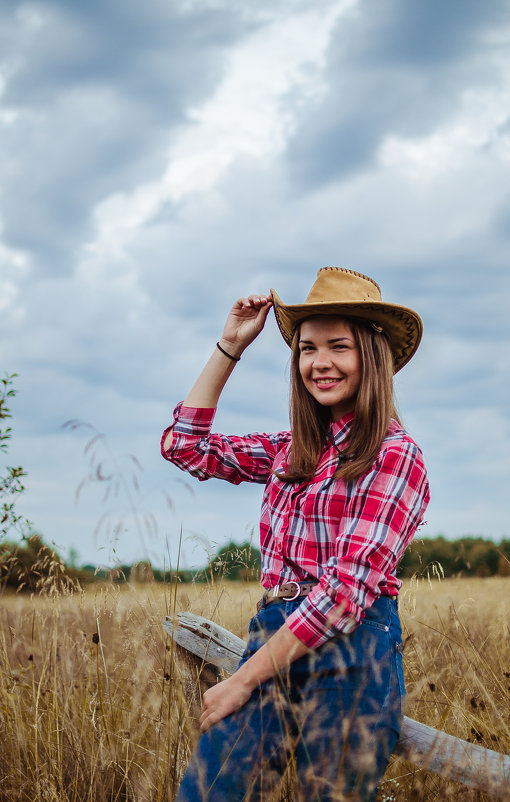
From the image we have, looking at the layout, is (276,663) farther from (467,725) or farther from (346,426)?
(467,725)

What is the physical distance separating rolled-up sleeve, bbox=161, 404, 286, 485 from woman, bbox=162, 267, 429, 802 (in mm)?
251

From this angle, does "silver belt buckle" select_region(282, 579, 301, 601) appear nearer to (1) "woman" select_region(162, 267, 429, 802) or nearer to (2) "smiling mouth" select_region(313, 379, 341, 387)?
(1) "woman" select_region(162, 267, 429, 802)

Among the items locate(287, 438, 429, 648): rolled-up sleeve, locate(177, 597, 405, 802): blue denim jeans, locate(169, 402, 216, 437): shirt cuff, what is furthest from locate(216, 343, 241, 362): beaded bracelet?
locate(177, 597, 405, 802): blue denim jeans

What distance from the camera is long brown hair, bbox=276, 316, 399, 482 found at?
2.45m

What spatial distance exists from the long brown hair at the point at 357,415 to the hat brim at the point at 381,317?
0.05 m

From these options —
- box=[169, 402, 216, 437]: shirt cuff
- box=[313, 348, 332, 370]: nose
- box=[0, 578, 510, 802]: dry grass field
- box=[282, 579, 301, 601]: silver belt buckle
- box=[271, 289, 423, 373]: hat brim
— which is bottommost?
box=[0, 578, 510, 802]: dry grass field

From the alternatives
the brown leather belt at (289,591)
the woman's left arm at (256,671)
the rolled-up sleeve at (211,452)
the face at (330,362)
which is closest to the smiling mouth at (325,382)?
the face at (330,362)

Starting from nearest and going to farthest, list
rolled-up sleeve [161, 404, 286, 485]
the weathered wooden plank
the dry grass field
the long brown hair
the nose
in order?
the weathered wooden plank, the long brown hair, the nose, the dry grass field, rolled-up sleeve [161, 404, 286, 485]

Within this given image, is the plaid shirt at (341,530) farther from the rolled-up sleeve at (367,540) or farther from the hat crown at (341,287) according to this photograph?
the hat crown at (341,287)

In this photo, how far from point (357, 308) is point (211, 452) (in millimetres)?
968

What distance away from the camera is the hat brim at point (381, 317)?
265 centimetres

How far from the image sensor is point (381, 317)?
8.93 ft

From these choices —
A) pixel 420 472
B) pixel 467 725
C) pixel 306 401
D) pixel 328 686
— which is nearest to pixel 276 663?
pixel 328 686

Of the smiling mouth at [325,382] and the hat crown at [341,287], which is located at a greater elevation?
the hat crown at [341,287]
